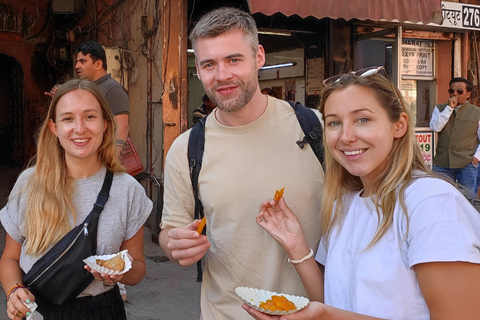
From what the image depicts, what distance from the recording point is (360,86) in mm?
1784

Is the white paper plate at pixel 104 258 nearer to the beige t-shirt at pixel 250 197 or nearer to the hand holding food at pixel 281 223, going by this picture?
the beige t-shirt at pixel 250 197

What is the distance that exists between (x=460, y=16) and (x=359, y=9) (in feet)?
9.62

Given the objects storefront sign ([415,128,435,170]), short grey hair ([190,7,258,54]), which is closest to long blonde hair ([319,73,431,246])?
short grey hair ([190,7,258,54])

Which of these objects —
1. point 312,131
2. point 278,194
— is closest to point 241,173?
point 278,194

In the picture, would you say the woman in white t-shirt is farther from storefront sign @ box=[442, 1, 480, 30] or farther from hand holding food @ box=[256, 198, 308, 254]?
storefront sign @ box=[442, 1, 480, 30]

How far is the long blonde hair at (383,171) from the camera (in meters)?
1.65

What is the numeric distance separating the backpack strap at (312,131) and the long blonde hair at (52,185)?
1055 mm

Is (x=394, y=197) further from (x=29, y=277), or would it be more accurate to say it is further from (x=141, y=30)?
(x=141, y=30)

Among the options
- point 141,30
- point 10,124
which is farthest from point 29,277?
point 10,124

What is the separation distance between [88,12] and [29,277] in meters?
8.51

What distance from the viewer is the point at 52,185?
7.69 feet

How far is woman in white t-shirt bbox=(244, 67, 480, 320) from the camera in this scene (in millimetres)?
1424

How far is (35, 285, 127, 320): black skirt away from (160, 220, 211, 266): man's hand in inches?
24.0

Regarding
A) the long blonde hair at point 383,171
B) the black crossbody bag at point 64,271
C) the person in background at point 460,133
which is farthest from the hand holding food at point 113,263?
the person in background at point 460,133
